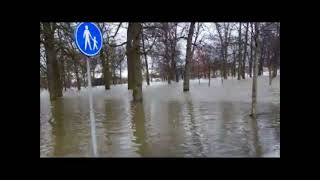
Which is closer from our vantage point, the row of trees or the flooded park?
the flooded park

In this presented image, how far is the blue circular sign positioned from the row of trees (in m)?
3.41

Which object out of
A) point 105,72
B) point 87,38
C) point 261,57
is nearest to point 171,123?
point 261,57

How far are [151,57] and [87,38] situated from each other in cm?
654

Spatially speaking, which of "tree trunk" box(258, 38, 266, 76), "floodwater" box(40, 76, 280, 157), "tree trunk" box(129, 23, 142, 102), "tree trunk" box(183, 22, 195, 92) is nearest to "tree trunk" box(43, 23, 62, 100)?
"floodwater" box(40, 76, 280, 157)

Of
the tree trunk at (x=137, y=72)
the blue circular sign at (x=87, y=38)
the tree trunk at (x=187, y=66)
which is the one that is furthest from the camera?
the tree trunk at (x=137, y=72)

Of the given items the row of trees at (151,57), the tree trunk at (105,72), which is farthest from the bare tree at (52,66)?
the tree trunk at (105,72)

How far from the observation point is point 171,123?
8953 millimetres

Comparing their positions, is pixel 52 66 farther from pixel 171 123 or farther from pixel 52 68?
pixel 171 123

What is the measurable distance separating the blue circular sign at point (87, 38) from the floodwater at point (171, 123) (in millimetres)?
1569

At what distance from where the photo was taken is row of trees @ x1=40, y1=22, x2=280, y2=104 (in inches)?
401

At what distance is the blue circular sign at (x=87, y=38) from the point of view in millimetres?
6031

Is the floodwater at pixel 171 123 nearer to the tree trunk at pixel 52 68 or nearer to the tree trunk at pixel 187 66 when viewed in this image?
the tree trunk at pixel 187 66

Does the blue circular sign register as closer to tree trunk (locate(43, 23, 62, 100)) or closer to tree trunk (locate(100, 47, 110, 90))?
tree trunk (locate(43, 23, 62, 100))

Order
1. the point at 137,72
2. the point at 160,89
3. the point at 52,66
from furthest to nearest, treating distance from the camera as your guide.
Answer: the point at 160,89
the point at 137,72
the point at 52,66
